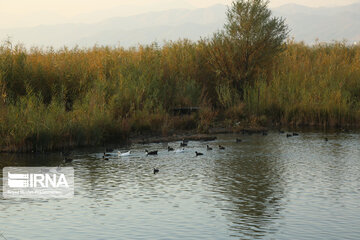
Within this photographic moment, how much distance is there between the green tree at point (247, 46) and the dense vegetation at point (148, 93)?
18cm

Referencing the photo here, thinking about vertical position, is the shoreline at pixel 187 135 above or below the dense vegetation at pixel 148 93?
below

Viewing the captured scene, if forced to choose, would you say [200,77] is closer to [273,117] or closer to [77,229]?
[273,117]

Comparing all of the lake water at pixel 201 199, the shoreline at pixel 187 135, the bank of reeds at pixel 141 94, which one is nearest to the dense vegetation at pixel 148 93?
the bank of reeds at pixel 141 94

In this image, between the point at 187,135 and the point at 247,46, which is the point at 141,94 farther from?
the point at 247,46

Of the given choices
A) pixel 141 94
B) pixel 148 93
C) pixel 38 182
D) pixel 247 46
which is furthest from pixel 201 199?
pixel 247 46

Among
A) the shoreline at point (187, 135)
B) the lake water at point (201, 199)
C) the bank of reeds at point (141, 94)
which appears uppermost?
the bank of reeds at point (141, 94)

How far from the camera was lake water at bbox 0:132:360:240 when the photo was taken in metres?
9.02

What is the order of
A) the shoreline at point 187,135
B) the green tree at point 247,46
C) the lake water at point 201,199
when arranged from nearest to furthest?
1. the lake water at point 201,199
2. the shoreline at point 187,135
3. the green tree at point 247,46

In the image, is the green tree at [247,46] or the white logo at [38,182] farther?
the green tree at [247,46]

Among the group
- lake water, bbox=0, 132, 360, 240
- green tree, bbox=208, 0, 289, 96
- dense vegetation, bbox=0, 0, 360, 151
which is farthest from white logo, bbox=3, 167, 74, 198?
green tree, bbox=208, 0, 289, 96

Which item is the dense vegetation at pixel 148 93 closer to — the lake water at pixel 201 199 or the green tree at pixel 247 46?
the green tree at pixel 247 46


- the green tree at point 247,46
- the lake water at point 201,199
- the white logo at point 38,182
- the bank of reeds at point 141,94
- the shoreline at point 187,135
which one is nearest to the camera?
the lake water at point 201,199

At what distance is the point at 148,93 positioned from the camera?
75.3 ft

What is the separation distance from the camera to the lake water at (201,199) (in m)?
9.02
